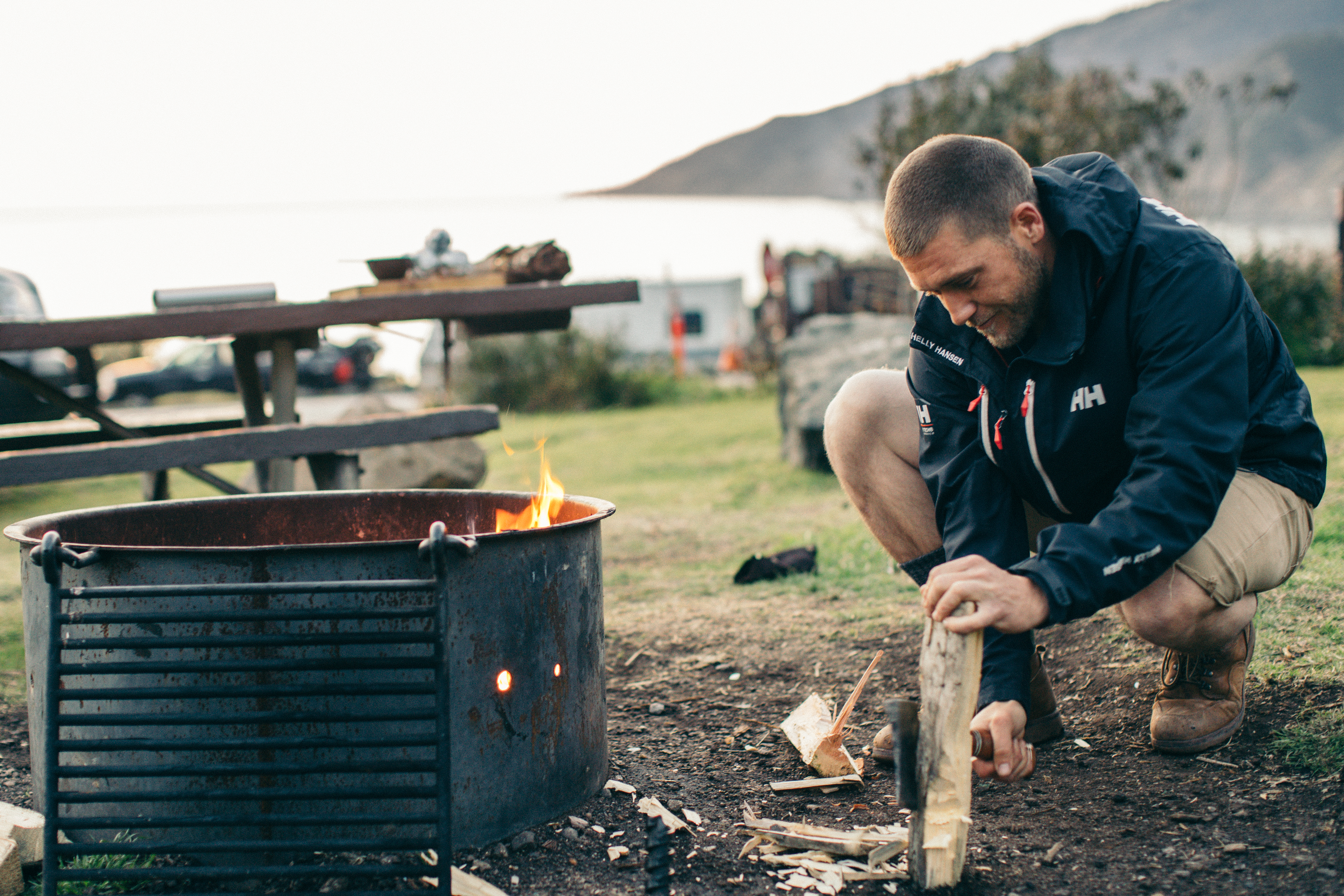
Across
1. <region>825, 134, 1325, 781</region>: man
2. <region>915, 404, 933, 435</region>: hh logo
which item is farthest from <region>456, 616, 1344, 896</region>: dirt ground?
<region>915, 404, 933, 435</region>: hh logo

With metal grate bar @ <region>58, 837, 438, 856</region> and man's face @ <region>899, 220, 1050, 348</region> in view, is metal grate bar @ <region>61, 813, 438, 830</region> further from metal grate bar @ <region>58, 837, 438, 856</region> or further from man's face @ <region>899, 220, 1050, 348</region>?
man's face @ <region>899, 220, 1050, 348</region>

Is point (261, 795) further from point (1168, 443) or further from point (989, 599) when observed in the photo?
point (1168, 443)

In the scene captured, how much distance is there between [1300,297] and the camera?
12477 millimetres

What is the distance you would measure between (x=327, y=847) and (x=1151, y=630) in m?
1.71

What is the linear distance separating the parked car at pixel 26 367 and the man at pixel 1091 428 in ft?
19.2

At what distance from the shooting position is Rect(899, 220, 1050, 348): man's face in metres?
2.09

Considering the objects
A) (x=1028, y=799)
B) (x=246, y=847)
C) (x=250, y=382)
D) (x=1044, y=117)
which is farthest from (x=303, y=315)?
(x=1044, y=117)

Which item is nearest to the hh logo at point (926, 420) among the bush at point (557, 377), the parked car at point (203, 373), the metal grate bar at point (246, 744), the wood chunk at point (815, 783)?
the wood chunk at point (815, 783)

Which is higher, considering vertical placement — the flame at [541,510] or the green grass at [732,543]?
the flame at [541,510]

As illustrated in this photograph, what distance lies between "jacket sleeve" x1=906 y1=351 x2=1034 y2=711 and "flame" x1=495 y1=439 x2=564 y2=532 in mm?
943

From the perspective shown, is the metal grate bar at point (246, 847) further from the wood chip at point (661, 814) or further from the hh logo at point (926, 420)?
the hh logo at point (926, 420)

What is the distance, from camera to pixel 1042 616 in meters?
1.77

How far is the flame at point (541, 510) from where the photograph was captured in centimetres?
272

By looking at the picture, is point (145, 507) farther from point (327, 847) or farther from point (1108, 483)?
point (1108, 483)
